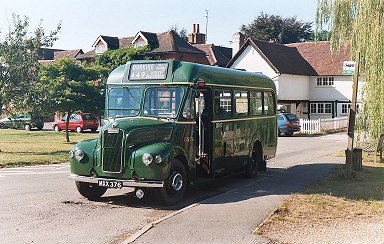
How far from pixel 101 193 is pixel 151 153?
6.71 ft

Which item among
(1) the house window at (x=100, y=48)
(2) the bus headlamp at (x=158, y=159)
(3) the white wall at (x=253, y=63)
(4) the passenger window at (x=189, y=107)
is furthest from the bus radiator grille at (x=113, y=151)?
(1) the house window at (x=100, y=48)

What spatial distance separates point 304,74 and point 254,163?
35.8 m

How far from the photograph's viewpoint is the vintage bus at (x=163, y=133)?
1062 cm

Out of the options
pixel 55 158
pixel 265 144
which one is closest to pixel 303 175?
pixel 265 144

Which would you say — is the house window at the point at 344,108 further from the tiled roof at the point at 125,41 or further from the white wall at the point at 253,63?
the tiled roof at the point at 125,41

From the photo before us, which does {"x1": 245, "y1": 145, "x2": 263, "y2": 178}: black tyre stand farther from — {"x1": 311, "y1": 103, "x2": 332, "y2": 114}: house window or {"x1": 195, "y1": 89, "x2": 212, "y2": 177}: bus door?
{"x1": 311, "y1": 103, "x2": 332, "y2": 114}: house window

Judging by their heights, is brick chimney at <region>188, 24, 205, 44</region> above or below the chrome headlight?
above

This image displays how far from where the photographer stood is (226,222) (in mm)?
9164

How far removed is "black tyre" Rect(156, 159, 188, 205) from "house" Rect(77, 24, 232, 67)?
42.7 m

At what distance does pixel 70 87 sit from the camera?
2975 cm

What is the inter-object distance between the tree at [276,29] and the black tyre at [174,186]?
63566mm

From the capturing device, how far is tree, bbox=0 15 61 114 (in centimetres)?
2395

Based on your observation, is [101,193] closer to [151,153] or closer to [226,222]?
[151,153]

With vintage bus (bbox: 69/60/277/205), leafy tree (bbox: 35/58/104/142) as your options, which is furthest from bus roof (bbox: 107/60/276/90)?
leafy tree (bbox: 35/58/104/142)
